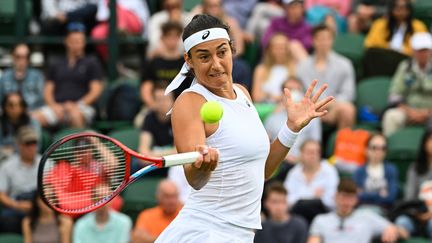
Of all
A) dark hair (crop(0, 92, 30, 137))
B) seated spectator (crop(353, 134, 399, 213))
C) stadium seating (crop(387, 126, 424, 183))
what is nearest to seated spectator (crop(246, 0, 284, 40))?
stadium seating (crop(387, 126, 424, 183))

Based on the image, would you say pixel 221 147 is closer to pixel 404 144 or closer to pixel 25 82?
pixel 404 144

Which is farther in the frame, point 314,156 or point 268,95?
point 268,95

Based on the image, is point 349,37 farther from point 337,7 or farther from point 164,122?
point 164,122

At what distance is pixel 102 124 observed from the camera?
11164mm

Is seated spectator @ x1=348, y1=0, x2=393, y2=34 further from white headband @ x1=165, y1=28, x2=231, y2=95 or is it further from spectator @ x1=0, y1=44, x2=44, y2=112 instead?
white headband @ x1=165, y1=28, x2=231, y2=95

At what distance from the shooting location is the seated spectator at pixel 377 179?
9945mm

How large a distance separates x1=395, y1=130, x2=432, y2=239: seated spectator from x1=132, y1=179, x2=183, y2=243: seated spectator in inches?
74.9

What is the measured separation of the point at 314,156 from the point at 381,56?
2.00 meters

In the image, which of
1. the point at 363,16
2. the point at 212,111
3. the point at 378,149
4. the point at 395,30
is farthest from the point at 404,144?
the point at 212,111

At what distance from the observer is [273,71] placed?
11211 millimetres

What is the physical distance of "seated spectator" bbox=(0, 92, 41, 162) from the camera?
10609 millimetres

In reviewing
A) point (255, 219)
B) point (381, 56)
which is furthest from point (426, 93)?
point (255, 219)

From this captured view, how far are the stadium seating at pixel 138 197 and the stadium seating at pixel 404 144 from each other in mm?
2214

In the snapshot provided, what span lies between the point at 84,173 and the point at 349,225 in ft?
13.5
